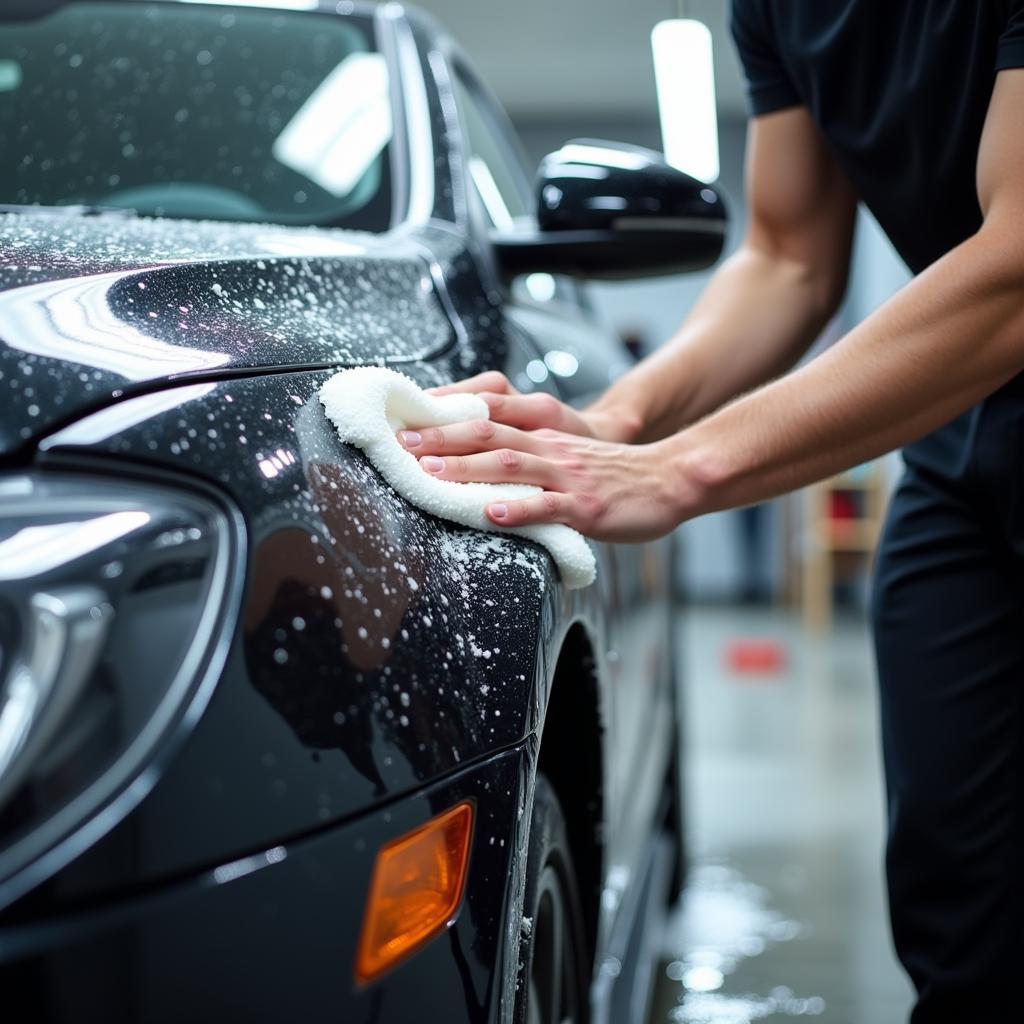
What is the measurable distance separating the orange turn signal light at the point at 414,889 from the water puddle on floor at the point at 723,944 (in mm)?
1608

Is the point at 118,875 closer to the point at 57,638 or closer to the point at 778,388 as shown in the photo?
the point at 57,638

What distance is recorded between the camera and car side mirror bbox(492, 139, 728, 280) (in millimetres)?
1554

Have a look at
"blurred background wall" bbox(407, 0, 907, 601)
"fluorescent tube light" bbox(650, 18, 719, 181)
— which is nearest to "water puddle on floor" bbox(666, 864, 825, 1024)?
"fluorescent tube light" bbox(650, 18, 719, 181)

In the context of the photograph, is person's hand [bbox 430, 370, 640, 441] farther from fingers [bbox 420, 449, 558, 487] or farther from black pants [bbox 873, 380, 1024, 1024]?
black pants [bbox 873, 380, 1024, 1024]

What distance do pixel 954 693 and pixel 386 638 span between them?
0.78 m

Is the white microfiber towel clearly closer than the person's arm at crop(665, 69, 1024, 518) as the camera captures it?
Yes

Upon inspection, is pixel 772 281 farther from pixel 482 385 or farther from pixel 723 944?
pixel 723 944

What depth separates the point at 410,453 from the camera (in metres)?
0.90

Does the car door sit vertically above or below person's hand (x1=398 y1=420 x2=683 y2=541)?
below

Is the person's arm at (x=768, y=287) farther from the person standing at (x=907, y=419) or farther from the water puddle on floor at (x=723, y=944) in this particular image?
the water puddle on floor at (x=723, y=944)

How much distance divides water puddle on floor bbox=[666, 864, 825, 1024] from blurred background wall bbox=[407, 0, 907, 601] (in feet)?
17.4

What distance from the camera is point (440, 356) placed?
1138mm

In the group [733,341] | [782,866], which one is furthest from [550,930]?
[782,866]

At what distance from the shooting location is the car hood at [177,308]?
71 centimetres
